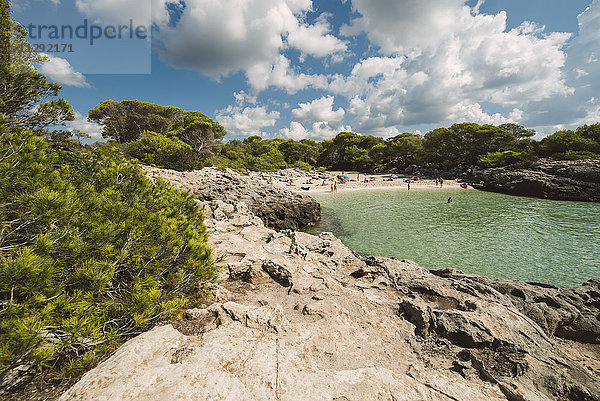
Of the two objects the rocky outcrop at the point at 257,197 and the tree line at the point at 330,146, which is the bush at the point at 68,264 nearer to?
the rocky outcrop at the point at 257,197

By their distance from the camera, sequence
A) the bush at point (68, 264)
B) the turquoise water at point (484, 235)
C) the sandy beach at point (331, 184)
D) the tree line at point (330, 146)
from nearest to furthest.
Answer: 1. the bush at point (68, 264)
2. the turquoise water at point (484, 235)
3. the tree line at point (330, 146)
4. the sandy beach at point (331, 184)

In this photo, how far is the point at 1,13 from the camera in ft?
32.6

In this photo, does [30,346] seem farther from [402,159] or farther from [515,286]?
[402,159]

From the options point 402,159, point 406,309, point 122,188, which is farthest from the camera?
point 402,159

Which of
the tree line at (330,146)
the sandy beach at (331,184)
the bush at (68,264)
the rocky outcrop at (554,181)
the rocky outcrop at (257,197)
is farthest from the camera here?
the sandy beach at (331,184)

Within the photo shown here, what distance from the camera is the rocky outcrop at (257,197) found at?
1753cm

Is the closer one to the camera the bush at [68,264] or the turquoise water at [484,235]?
the bush at [68,264]

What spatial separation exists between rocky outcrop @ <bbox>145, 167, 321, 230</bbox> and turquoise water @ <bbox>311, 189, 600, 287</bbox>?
1974mm

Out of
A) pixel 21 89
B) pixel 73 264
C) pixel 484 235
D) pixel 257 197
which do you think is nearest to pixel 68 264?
pixel 73 264

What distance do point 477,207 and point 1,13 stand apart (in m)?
37.9

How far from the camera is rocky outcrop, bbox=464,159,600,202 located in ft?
99.1

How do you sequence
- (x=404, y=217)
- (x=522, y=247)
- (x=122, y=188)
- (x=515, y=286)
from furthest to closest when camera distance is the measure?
(x=404, y=217), (x=522, y=247), (x=515, y=286), (x=122, y=188)

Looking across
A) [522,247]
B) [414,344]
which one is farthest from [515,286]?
[522,247]

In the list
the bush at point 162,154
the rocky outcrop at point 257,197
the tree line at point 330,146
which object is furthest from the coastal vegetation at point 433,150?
the rocky outcrop at point 257,197
